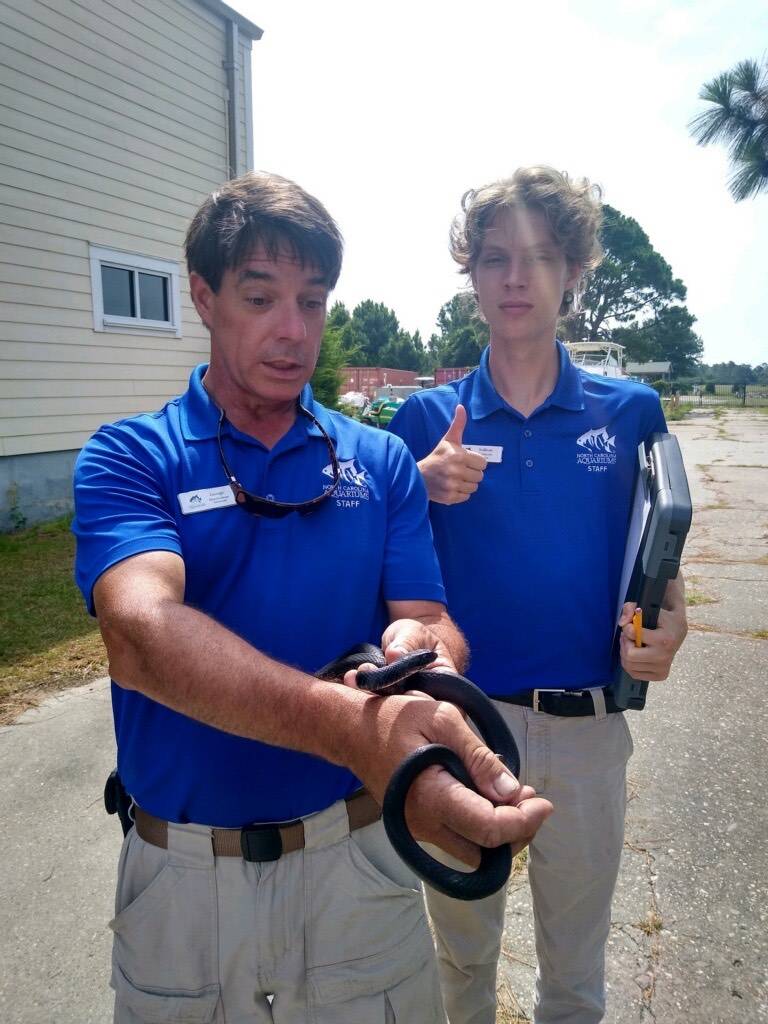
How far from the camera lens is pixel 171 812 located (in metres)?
1.53

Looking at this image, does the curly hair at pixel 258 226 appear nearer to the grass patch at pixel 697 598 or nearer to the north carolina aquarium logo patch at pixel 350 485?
the north carolina aquarium logo patch at pixel 350 485

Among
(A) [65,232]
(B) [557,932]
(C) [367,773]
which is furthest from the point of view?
(A) [65,232]

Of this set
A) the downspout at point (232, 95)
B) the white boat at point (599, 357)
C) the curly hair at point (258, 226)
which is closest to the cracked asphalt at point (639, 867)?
the curly hair at point (258, 226)

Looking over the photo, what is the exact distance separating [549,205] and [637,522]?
3.22ft

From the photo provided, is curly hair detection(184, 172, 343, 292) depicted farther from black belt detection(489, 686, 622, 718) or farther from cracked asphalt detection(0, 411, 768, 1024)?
cracked asphalt detection(0, 411, 768, 1024)

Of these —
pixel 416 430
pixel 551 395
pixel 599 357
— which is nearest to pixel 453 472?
pixel 416 430

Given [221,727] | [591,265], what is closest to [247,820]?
[221,727]

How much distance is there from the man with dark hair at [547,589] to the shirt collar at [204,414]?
0.41 metres

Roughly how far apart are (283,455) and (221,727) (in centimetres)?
70

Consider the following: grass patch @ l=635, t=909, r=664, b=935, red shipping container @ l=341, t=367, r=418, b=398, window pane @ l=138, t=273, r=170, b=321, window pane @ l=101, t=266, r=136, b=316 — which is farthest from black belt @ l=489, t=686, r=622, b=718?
red shipping container @ l=341, t=367, r=418, b=398

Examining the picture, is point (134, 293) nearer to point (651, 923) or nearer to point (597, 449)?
point (597, 449)

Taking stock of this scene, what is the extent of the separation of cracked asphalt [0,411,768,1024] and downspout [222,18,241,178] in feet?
27.9

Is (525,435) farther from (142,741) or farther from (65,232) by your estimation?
(65,232)

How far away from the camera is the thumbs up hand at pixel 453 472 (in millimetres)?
1988
